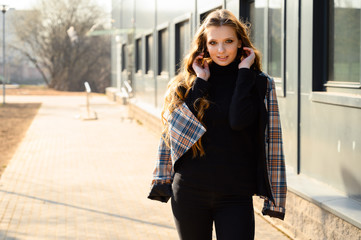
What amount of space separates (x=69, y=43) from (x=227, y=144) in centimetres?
5105

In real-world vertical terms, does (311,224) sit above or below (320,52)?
below

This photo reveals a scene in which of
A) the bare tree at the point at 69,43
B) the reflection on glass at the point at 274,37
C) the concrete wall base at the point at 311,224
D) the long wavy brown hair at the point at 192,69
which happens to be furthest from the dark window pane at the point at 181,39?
the bare tree at the point at 69,43

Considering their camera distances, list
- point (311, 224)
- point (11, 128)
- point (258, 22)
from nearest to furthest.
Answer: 1. point (311, 224)
2. point (258, 22)
3. point (11, 128)

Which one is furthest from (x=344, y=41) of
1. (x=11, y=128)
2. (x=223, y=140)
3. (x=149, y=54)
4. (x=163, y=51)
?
(x=149, y=54)

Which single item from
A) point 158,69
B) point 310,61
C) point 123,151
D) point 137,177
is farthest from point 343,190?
point 158,69

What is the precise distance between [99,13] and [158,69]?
125ft

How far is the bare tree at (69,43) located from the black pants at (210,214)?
5061 cm

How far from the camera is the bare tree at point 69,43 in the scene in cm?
5309

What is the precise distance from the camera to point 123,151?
38.9ft

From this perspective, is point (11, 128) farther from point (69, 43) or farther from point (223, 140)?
point (69, 43)

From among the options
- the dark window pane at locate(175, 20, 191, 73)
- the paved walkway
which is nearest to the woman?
the paved walkway

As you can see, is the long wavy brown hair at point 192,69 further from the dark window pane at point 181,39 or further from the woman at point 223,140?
the dark window pane at point 181,39

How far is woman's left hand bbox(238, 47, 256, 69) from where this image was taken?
294cm

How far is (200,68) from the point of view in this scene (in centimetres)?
297
